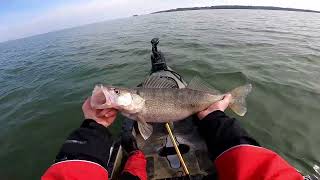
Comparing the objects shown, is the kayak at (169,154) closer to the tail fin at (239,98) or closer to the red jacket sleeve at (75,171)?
the tail fin at (239,98)

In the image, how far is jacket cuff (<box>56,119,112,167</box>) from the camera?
2.96 meters

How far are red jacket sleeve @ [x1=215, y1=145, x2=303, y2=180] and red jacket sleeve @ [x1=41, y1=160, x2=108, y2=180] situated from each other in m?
1.29

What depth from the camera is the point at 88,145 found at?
3102mm

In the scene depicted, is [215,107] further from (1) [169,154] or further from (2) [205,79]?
(2) [205,79]

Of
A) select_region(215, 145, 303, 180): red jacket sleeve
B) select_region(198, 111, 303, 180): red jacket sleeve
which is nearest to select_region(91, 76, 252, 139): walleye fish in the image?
select_region(198, 111, 303, 180): red jacket sleeve

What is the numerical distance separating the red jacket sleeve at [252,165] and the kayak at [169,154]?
1271mm

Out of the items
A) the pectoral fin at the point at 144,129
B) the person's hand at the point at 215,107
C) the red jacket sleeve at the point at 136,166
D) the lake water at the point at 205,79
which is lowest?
the lake water at the point at 205,79

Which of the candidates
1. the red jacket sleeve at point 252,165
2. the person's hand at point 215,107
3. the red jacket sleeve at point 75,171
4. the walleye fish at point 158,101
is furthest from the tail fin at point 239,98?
the red jacket sleeve at point 75,171

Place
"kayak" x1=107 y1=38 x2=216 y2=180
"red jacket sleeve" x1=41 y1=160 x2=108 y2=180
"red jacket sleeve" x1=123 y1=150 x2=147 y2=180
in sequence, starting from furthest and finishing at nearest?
"kayak" x1=107 y1=38 x2=216 y2=180
"red jacket sleeve" x1=123 y1=150 x2=147 y2=180
"red jacket sleeve" x1=41 y1=160 x2=108 y2=180

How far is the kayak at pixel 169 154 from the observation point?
4227mm

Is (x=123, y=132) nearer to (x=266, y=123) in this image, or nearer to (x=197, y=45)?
(x=266, y=123)

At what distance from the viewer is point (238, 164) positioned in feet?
8.77

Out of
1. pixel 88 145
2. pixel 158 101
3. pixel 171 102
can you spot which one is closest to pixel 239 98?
pixel 171 102

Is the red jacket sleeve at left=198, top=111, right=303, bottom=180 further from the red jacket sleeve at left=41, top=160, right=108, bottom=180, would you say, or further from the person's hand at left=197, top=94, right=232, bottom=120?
the red jacket sleeve at left=41, top=160, right=108, bottom=180
